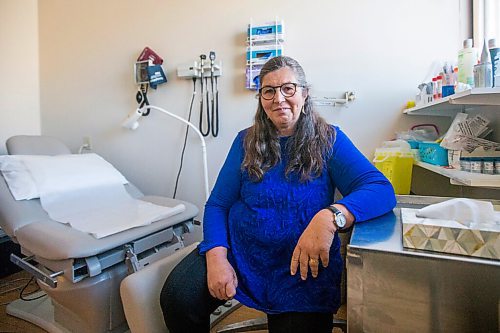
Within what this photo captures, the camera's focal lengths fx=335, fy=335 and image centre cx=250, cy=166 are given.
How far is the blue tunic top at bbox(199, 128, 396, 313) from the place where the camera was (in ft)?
3.18

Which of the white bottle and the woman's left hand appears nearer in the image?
Answer: the woman's left hand

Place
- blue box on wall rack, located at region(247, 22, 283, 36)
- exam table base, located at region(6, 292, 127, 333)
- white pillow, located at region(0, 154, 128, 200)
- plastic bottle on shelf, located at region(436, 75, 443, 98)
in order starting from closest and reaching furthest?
plastic bottle on shelf, located at region(436, 75, 443, 98)
exam table base, located at region(6, 292, 127, 333)
white pillow, located at region(0, 154, 128, 200)
blue box on wall rack, located at region(247, 22, 283, 36)

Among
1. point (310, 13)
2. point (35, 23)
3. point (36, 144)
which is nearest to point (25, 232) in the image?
point (36, 144)

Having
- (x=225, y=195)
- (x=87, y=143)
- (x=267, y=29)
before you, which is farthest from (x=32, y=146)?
(x=267, y=29)

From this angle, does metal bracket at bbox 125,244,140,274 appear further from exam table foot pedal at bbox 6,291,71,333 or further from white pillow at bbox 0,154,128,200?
white pillow at bbox 0,154,128,200

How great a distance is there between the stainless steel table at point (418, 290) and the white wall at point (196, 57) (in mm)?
1295

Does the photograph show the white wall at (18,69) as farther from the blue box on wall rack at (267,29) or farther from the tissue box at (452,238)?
the tissue box at (452,238)

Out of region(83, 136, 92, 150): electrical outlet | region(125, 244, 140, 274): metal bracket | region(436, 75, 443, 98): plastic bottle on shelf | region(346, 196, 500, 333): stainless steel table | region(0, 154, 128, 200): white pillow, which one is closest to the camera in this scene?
region(346, 196, 500, 333): stainless steel table

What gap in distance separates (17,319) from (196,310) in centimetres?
118

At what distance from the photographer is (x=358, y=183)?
3.37ft

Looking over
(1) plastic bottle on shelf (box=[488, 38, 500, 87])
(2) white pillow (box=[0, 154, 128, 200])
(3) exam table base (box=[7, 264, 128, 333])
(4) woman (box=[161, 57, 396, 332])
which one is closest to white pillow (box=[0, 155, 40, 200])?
(2) white pillow (box=[0, 154, 128, 200])

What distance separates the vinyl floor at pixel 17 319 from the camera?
5.09 feet

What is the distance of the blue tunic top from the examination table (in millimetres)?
268

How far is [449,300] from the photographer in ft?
1.98
